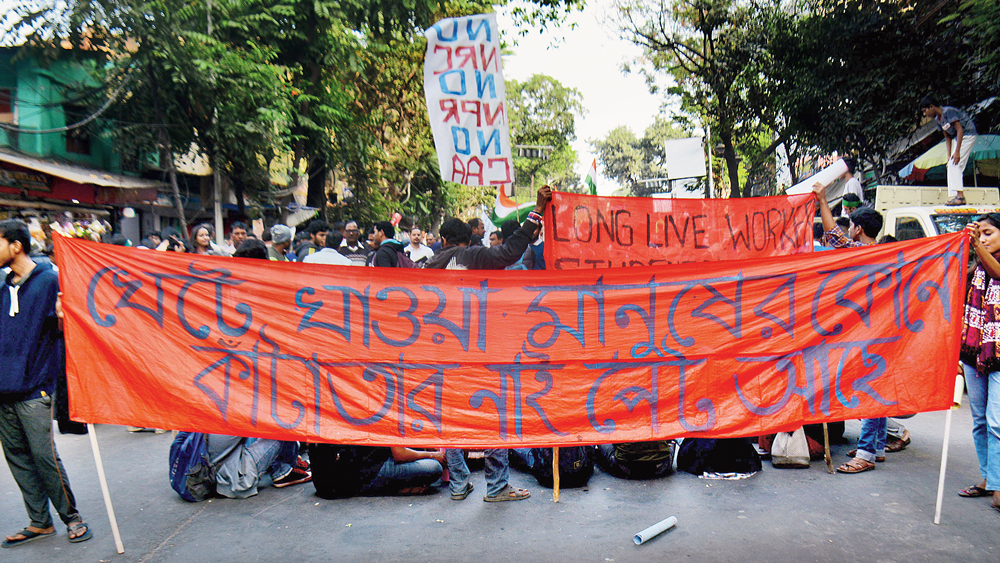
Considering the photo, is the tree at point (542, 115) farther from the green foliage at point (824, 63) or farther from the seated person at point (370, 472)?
the seated person at point (370, 472)

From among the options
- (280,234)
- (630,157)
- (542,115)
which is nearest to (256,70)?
(280,234)

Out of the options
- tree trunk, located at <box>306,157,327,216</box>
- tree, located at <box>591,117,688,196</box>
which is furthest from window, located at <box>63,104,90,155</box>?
tree, located at <box>591,117,688,196</box>

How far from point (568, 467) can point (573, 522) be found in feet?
1.91

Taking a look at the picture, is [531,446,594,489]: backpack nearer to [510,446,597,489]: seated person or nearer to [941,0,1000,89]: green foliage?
[510,446,597,489]: seated person

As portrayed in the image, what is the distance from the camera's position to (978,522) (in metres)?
4.03

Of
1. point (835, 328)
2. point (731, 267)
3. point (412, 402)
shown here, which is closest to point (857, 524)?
point (835, 328)

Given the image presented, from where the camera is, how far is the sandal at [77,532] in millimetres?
3938

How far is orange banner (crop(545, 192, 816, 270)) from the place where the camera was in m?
4.84

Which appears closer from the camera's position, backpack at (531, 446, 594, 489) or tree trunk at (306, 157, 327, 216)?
backpack at (531, 446, 594, 489)

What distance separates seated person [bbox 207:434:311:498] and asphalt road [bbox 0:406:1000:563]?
9 cm

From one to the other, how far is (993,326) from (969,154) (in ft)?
26.9

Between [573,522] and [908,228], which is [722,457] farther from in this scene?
[908,228]

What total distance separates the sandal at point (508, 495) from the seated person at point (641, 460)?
0.77 meters

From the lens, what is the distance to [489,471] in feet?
15.1
